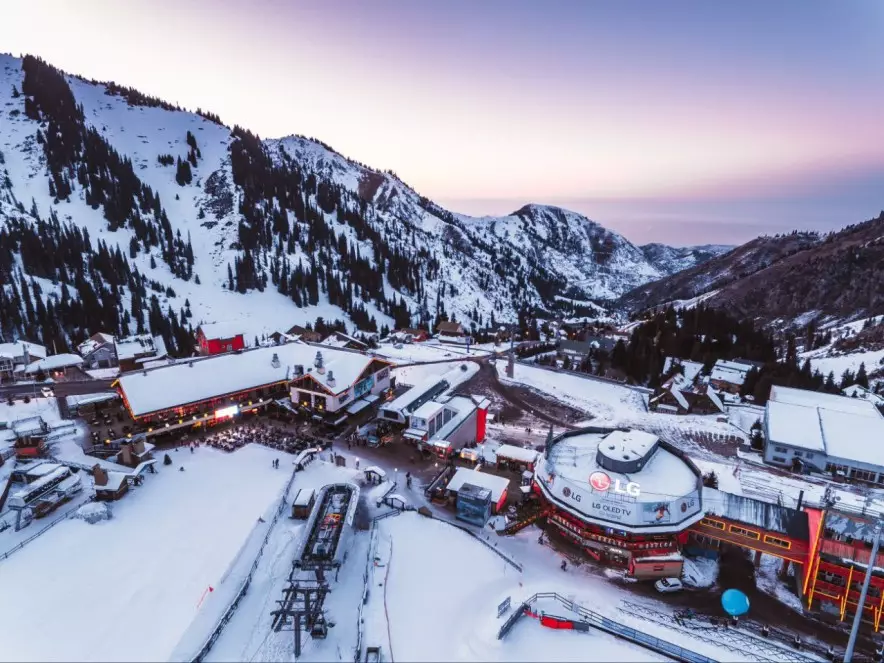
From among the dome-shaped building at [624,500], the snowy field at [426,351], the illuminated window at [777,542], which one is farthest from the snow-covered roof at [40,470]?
the illuminated window at [777,542]

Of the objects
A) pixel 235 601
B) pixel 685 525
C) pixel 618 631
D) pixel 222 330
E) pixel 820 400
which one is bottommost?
pixel 618 631

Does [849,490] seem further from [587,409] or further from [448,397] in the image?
[448,397]

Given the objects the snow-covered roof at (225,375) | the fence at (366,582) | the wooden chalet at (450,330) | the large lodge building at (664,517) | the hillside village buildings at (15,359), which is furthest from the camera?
the wooden chalet at (450,330)

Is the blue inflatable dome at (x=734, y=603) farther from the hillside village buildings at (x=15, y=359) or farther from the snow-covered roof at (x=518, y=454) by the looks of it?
the hillside village buildings at (x=15, y=359)

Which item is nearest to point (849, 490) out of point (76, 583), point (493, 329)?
point (76, 583)

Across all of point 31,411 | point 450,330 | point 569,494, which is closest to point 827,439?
point 569,494

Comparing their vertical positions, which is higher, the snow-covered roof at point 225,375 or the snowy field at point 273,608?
the snow-covered roof at point 225,375

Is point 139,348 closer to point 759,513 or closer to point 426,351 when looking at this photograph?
point 426,351
